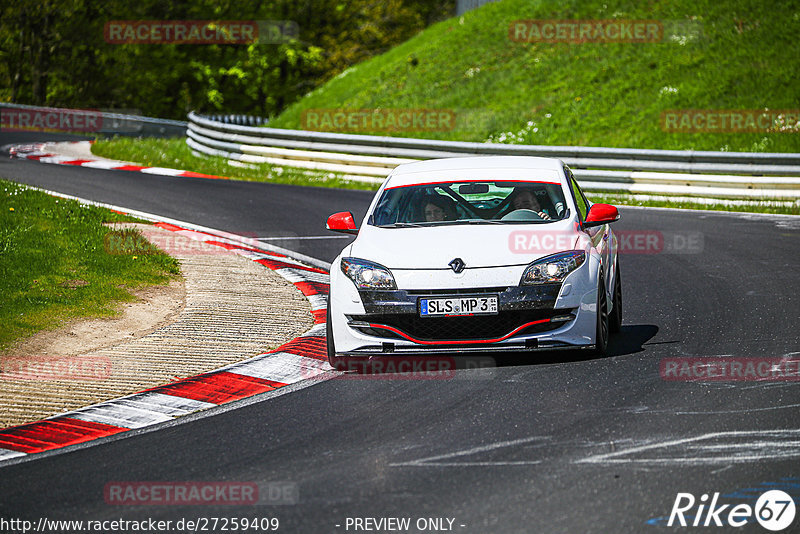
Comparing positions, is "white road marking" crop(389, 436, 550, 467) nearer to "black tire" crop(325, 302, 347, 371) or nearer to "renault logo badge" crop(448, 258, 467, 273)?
"renault logo badge" crop(448, 258, 467, 273)

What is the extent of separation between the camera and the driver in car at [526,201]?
29.6 ft

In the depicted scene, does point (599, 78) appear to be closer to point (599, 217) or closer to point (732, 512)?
point (599, 217)

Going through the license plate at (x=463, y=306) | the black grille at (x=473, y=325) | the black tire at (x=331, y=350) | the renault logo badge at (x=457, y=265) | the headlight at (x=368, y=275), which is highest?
the renault logo badge at (x=457, y=265)

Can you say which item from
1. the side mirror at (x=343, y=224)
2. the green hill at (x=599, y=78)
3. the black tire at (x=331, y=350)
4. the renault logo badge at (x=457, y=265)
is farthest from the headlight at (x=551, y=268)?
the green hill at (x=599, y=78)

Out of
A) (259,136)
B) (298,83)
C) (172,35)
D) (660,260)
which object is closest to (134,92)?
(172,35)

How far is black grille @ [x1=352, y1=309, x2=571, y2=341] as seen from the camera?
25.8 feet

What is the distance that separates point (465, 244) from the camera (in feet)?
26.9

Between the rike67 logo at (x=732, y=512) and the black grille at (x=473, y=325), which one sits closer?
the rike67 logo at (x=732, y=512)

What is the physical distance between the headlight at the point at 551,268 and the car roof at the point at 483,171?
132cm

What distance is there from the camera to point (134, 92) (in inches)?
2249

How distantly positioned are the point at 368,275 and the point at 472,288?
2.56ft

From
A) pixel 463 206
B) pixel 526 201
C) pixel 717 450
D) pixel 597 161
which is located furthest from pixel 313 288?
pixel 597 161

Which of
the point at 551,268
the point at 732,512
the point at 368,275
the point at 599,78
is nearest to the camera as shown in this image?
the point at 732,512

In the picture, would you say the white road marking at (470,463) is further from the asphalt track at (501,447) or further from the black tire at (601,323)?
the black tire at (601,323)
